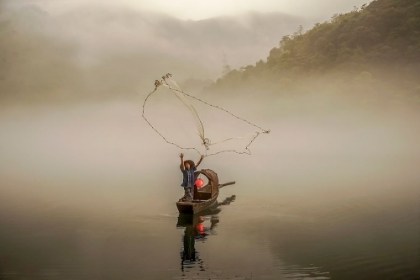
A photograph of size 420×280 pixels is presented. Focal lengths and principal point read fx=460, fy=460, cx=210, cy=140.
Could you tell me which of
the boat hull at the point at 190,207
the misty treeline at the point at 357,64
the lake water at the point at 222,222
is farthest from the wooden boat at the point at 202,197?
the misty treeline at the point at 357,64

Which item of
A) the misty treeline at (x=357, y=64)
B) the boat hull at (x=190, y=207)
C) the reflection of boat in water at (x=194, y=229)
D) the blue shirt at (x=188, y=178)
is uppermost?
the misty treeline at (x=357, y=64)

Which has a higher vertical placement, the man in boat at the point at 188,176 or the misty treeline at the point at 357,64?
the misty treeline at the point at 357,64

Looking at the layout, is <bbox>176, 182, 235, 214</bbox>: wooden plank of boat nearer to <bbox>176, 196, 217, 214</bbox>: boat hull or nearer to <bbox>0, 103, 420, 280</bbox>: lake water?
<bbox>176, 196, 217, 214</bbox>: boat hull

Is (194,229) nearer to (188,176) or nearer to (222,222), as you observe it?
(222,222)

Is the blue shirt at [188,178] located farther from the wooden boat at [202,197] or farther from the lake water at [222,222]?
the lake water at [222,222]

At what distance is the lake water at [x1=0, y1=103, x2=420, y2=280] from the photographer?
40.2ft

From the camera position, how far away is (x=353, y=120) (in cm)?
7275

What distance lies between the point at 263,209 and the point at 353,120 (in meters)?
57.8

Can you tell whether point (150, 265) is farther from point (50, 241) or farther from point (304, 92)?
point (304, 92)

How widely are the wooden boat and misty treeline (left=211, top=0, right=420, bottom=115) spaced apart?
2162 inches

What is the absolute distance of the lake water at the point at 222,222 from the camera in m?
12.3

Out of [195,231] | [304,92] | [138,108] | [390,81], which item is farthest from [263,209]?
[138,108]

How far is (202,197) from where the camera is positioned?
19.8 meters

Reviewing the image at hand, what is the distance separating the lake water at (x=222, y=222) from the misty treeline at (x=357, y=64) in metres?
36.2
